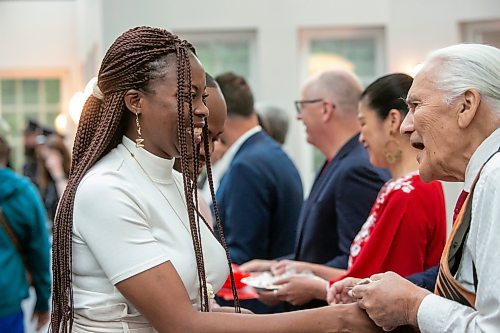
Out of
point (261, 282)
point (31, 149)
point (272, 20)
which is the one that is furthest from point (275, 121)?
point (31, 149)

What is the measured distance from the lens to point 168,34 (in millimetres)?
2488

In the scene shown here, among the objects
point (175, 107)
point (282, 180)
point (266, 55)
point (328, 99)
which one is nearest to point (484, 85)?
point (175, 107)

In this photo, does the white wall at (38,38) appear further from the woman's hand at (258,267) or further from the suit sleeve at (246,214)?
the woman's hand at (258,267)

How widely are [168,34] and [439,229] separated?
1289 mm

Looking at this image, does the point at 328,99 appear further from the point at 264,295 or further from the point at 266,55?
Result: the point at 266,55

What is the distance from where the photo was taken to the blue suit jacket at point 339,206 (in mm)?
→ 3760

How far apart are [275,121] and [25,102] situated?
13607 millimetres

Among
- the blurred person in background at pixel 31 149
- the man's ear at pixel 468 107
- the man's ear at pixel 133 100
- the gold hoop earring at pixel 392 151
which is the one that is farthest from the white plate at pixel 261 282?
the blurred person in background at pixel 31 149

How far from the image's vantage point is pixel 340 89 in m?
4.35

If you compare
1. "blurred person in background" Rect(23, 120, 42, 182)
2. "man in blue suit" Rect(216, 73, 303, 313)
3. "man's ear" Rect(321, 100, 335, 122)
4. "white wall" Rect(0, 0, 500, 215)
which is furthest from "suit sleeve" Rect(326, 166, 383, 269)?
"blurred person in background" Rect(23, 120, 42, 182)

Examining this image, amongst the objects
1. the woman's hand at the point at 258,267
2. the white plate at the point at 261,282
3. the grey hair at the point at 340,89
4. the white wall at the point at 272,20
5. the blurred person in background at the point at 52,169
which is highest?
the white wall at the point at 272,20

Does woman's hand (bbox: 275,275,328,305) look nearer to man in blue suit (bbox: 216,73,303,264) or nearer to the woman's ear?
the woman's ear

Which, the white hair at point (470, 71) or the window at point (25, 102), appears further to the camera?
the window at point (25, 102)

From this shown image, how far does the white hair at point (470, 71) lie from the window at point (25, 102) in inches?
671
